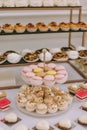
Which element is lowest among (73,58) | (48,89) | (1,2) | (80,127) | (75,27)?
(80,127)

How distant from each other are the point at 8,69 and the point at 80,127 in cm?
108

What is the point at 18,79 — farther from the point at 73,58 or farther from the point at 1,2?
the point at 1,2

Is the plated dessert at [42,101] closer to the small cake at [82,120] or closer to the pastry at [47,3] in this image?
the small cake at [82,120]

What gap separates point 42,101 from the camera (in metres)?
1.79

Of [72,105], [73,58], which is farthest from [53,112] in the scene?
[73,58]

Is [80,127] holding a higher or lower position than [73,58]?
lower

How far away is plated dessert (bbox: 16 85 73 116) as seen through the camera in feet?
5.70

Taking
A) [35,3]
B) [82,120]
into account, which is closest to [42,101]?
[82,120]

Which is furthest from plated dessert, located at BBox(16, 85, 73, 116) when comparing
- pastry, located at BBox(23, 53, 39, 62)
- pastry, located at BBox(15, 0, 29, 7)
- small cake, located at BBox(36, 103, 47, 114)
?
pastry, located at BBox(15, 0, 29, 7)

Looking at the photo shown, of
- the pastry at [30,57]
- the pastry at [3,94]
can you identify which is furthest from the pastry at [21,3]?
the pastry at [3,94]

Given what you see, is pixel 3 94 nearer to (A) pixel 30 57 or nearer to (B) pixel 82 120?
(A) pixel 30 57

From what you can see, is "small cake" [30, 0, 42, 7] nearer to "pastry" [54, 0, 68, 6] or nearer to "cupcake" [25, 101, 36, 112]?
"pastry" [54, 0, 68, 6]

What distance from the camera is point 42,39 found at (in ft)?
10.6

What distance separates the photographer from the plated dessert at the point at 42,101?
5.70 ft
